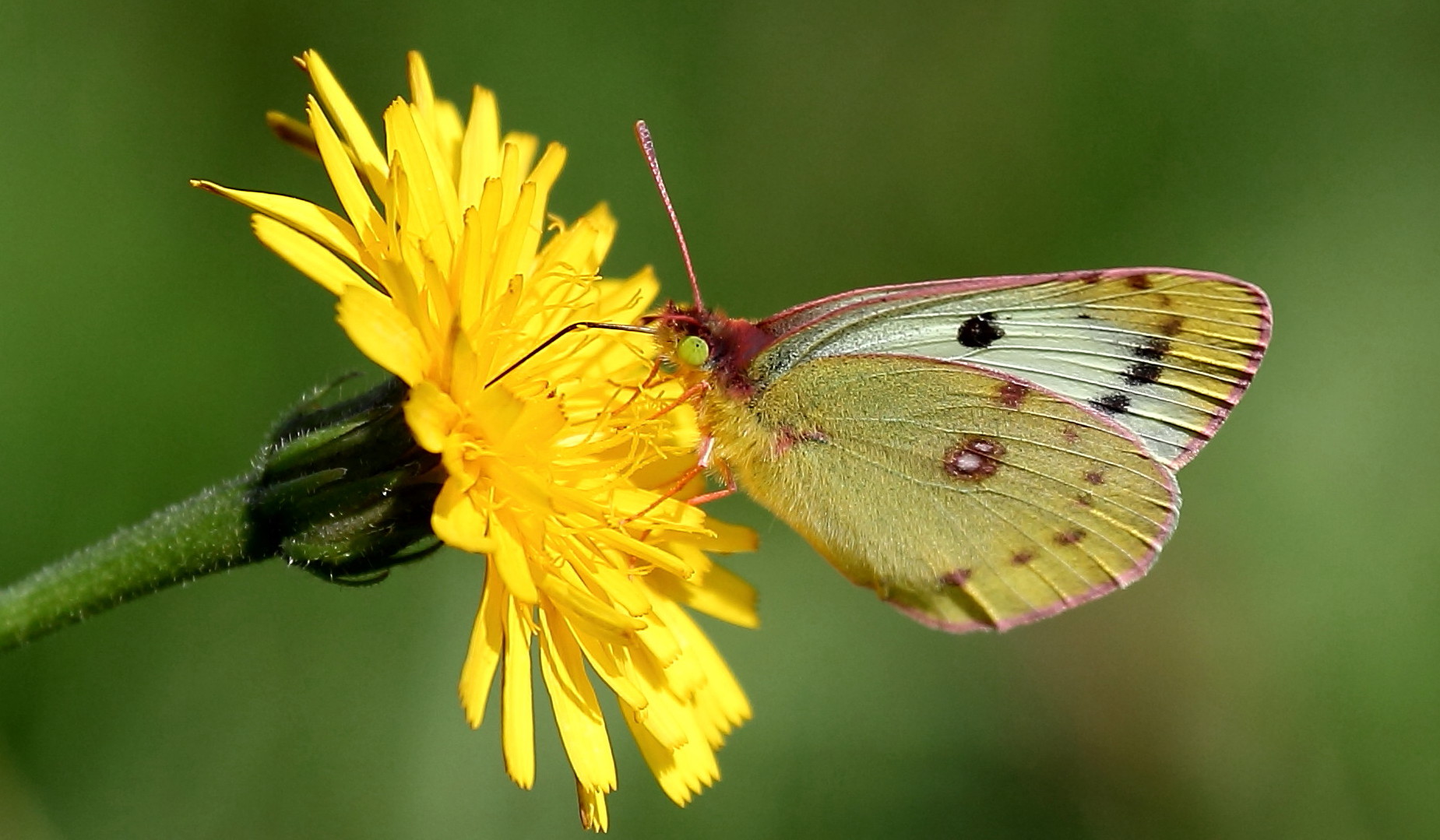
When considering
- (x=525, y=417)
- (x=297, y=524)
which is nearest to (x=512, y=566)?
(x=525, y=417)

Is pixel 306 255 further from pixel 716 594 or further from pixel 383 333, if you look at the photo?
pixel 716 594

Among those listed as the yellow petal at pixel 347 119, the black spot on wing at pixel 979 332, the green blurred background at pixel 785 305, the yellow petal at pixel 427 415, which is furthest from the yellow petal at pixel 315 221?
the green blurred background at pixel 785 305

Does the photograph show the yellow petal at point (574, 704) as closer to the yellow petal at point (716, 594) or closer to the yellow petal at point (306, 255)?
the yellow petal at point (716, 594)

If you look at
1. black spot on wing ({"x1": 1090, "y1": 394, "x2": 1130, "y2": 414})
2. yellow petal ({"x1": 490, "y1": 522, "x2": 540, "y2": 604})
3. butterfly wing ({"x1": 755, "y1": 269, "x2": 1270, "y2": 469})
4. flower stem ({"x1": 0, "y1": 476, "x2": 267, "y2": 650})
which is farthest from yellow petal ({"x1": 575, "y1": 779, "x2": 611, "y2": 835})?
black spot on wing ({"x1": 1090, "y1": 394, "x2": 1130, "y2": 414})

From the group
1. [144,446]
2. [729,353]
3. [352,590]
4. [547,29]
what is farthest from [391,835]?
[547,29]

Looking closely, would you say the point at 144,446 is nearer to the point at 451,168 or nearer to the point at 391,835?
the point at 391,835

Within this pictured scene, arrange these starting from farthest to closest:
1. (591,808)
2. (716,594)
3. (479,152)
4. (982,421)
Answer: (982,421)
(716,594)
(479,152)
(591,808)
